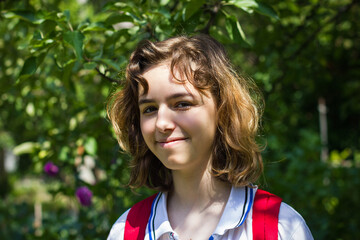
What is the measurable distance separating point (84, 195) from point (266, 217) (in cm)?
156

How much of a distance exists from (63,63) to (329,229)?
2.04 m

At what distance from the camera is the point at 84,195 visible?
2.48 m

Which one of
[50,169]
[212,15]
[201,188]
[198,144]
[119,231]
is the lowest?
[50,169]

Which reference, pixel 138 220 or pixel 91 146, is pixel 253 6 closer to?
pixel 138 220

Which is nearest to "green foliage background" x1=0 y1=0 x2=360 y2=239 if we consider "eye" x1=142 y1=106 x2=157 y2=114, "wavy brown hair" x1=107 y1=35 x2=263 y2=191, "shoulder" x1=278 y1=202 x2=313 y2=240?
"wavy brown hair" x1=107 y1=35 x2=263 y2=191

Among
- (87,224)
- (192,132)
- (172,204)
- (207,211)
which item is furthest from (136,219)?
(87,224)

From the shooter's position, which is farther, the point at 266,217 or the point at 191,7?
the point at 191,7

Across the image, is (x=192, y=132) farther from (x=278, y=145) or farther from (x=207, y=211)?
(x=278, y=145)

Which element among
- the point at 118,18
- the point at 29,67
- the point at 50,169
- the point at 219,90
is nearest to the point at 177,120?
the point at 219,90

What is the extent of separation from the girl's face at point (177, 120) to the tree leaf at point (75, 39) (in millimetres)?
327

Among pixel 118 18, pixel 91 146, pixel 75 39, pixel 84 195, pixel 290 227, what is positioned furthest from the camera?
pixel 84 195

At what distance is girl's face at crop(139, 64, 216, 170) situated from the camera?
1.19 metres

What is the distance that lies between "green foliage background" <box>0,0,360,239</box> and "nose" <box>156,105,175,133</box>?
38 cm

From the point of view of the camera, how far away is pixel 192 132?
47.1 inches
